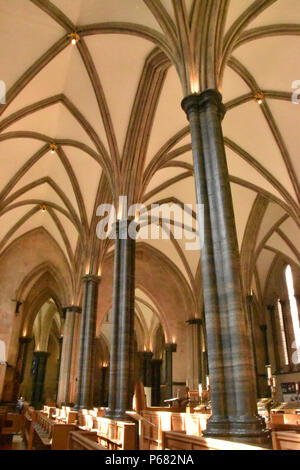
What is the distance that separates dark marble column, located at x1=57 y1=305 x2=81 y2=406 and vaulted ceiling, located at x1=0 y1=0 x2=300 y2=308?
472cm

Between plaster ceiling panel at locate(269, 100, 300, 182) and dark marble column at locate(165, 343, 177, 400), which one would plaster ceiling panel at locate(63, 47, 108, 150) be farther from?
dark marble column at locate(165, 343, 177, 400)

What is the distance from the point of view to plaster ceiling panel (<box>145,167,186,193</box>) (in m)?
16.5

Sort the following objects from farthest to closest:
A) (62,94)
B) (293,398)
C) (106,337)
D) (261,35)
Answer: (106,337)
(293,398)
(62,94)
(261,35)

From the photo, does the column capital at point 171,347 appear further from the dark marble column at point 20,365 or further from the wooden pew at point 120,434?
the wooden pew at point 120,434

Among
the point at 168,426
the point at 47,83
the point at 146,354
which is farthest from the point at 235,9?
the point at 146,354

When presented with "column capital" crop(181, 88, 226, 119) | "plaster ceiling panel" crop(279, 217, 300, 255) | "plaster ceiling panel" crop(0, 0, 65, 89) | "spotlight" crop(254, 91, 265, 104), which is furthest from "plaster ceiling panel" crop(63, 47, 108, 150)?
"plaster ceiling panel" crop(279, 217, 300, 255)

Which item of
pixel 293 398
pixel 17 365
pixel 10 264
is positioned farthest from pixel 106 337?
pixel 293 398

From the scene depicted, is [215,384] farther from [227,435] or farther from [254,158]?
[254,158]

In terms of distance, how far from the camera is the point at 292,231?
1878 cm

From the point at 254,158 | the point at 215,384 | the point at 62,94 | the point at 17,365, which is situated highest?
the point at 62,94

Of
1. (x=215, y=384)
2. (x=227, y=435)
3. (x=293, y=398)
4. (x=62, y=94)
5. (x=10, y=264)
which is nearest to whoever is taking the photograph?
(x=227, y=435)

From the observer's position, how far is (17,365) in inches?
867

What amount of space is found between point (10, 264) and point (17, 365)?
5.89 metres

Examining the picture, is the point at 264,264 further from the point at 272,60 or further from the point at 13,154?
the point at 13,154
